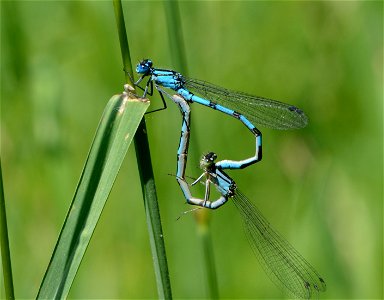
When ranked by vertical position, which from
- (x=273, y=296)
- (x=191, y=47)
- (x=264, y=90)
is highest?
(x=191, y=47)

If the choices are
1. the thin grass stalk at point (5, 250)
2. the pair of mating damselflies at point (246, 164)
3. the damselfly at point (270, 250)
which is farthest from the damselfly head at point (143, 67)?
the thin grass stalk at point (5, 250)

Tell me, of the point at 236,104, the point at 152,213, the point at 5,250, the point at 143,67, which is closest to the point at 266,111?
the point at 236,104

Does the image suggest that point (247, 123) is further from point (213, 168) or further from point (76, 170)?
point (76, 170)

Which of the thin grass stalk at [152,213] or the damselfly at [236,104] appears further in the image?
the damselfly at [236,104]

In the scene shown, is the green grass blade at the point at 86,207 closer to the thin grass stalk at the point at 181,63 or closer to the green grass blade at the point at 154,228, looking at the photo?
the green grass blade at the point at 154,228

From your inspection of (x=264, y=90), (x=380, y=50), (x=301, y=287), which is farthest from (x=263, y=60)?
(x=301, y=287)

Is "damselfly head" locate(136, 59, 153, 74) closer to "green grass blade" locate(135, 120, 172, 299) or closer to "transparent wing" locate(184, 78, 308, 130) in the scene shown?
"transparent wing" locate(184, 78, 308, 130)

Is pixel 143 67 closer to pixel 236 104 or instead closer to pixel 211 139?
pixel 236 104
